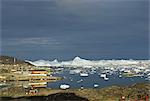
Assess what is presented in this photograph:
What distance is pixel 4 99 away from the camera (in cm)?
3625

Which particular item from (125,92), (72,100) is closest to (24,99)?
(72,100)

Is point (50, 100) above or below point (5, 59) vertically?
below

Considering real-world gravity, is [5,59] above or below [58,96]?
above

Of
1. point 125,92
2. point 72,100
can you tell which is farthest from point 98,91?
point 72,100

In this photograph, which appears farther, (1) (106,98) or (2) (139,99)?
(1) (106,98)

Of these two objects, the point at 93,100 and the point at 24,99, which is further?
the point at 24,99

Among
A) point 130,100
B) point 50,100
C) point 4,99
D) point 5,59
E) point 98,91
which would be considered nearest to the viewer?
point 130,100

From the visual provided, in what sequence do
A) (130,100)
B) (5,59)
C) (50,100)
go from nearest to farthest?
(130,100), (50,100), (5,59)

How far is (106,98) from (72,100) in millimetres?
3575

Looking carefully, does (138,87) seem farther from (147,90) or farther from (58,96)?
(58,96)

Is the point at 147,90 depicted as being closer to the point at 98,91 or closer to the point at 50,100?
the point at 98,91

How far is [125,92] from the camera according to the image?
36.8 metres

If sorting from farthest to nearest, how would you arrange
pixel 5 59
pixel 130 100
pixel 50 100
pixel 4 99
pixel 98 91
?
pixel 5 59
pixel 98 91
pixel 4 99
pixel 50 100
pixel 130 100

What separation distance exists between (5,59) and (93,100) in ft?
516
